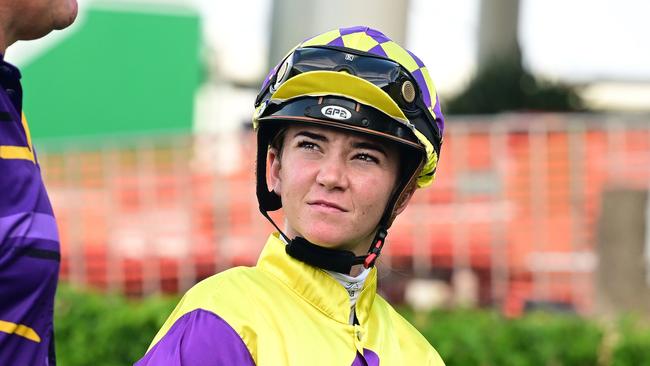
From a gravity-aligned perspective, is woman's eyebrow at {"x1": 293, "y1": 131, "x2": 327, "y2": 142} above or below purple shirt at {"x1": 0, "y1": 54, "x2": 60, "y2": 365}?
above

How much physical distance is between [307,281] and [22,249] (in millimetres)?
598

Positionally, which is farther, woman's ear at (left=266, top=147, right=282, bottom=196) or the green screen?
the green screen

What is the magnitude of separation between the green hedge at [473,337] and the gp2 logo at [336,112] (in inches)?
110

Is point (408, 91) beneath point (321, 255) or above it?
above

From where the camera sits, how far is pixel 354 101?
241 centimetres

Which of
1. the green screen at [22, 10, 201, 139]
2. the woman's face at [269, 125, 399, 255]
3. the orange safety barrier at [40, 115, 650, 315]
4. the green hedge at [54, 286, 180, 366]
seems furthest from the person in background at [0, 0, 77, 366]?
the green screen at [22, 10, 201, 139]

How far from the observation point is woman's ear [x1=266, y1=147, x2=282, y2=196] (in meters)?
2.57

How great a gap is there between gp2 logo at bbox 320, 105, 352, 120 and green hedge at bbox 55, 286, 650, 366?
110 inches

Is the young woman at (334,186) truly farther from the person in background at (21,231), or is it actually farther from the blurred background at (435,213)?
the blurred background at (435,213)

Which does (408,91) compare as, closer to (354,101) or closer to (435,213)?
(354,101)

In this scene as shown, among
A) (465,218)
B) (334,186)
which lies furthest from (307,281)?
(465,218)

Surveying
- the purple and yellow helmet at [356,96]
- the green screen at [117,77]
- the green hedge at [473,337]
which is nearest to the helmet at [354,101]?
the purple and yellow helmet at [356,96]

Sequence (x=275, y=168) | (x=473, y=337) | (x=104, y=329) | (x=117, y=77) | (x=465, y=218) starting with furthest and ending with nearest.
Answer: (x=117, y=77), (x=465, y=218), (x=104, y=329), (x=473, y=337), (x=275, y=168)

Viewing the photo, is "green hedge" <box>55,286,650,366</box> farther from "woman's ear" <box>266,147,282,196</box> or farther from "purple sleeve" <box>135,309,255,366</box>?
"purple sleeve" <box>135,309,255,366</box>
